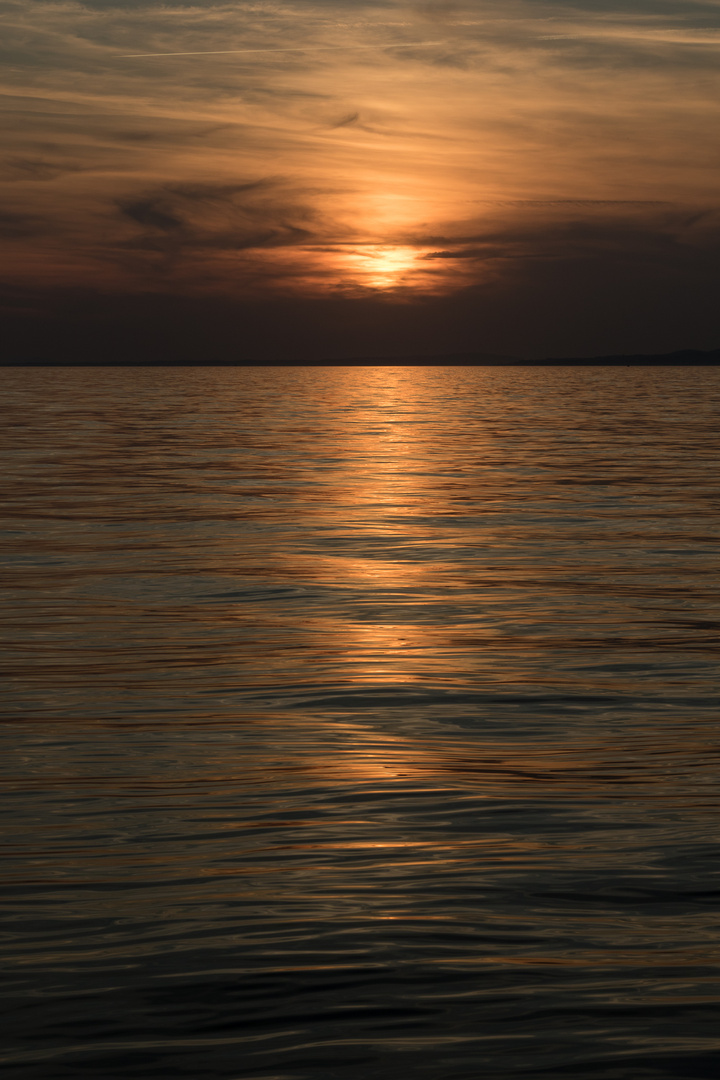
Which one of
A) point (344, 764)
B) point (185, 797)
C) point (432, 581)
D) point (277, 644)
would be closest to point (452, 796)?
point (344, 764)

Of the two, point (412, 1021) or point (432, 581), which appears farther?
point (432, 581)

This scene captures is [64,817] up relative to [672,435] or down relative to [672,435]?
up

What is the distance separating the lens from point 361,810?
715 centimetres

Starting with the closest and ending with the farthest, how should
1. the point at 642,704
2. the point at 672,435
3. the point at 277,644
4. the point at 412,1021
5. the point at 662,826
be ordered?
the point at 412,1021 → the point at 662,826 → the point at 642,704 → the point at 277,644 → the point at 672,435

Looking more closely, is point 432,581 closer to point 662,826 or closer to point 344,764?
point 344,764

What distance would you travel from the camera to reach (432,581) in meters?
15.6

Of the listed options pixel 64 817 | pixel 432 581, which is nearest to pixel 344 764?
pixel 64 817

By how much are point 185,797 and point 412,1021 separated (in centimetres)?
294

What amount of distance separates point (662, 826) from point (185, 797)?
108 inches

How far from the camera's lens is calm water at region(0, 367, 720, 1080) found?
187 inches

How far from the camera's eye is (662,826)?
688 centimetres

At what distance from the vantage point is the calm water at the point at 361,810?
475 centimetres

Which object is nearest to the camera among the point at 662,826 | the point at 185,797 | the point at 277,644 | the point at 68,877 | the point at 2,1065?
the point at 2,1065

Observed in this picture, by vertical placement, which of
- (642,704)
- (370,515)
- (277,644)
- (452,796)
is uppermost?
(452,796)
